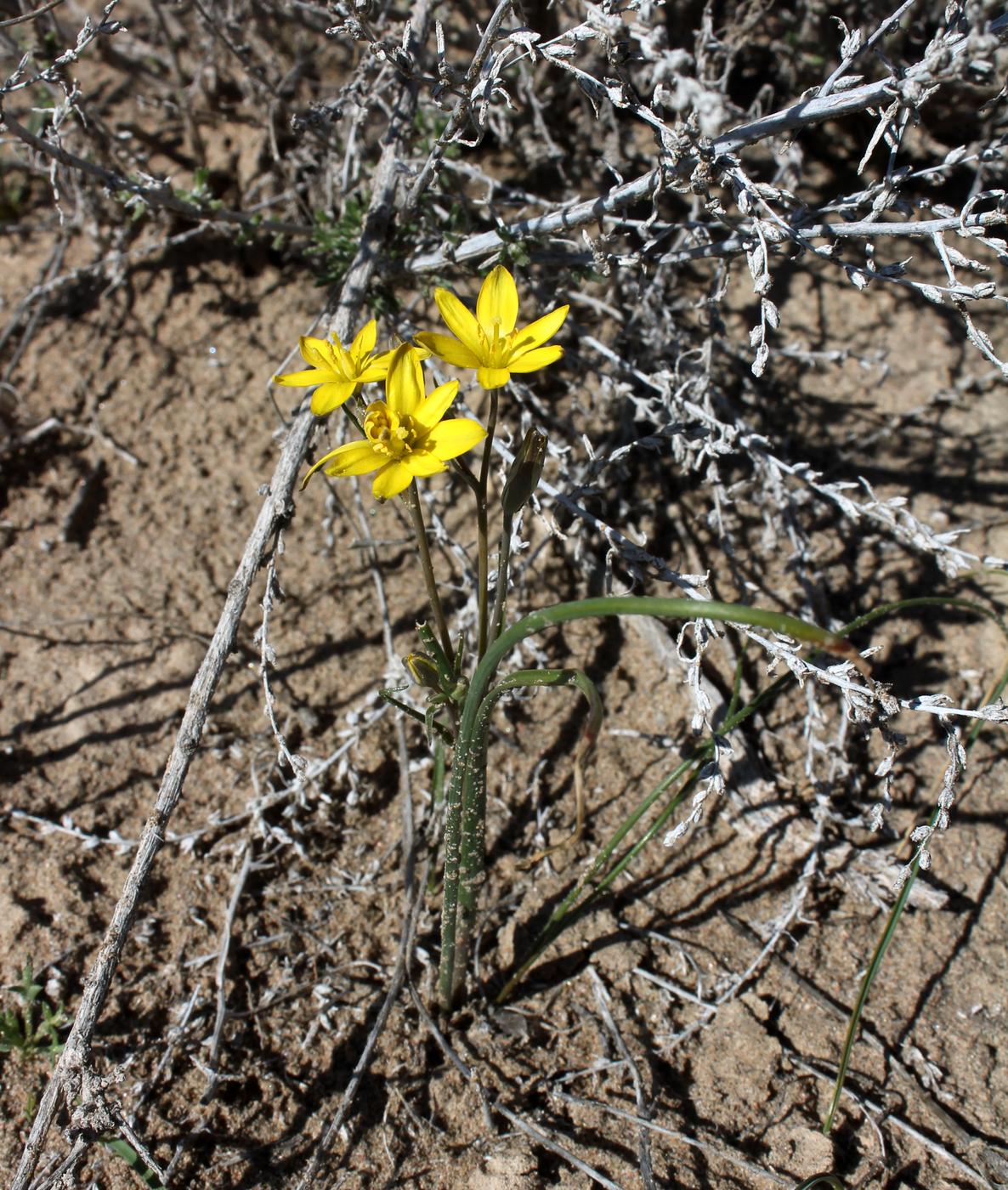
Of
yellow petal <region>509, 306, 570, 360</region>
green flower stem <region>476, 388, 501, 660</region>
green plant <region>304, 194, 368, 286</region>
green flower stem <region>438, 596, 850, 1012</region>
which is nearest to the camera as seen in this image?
green flower stem <region>438, 596, 850, 1012</region>

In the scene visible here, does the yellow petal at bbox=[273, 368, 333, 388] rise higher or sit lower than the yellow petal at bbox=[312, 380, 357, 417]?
higher

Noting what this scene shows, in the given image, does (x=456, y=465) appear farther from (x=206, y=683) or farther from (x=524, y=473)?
(x=206, y=683)

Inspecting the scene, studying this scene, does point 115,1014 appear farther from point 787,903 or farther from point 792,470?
point 792,470

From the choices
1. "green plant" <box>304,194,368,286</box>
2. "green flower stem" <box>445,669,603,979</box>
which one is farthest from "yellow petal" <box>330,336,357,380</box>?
"green plant" <box>304,194,368,286</box>

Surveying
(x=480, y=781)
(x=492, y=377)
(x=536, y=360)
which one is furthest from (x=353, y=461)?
(x=480, y=781)

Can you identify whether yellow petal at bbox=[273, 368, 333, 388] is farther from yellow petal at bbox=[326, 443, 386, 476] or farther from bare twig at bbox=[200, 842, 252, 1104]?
bare twig at bbox=[200, 842, 252, 1104]

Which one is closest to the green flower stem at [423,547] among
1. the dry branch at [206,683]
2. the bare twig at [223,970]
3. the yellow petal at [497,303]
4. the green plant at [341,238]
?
the yellow petal at [497,303]
